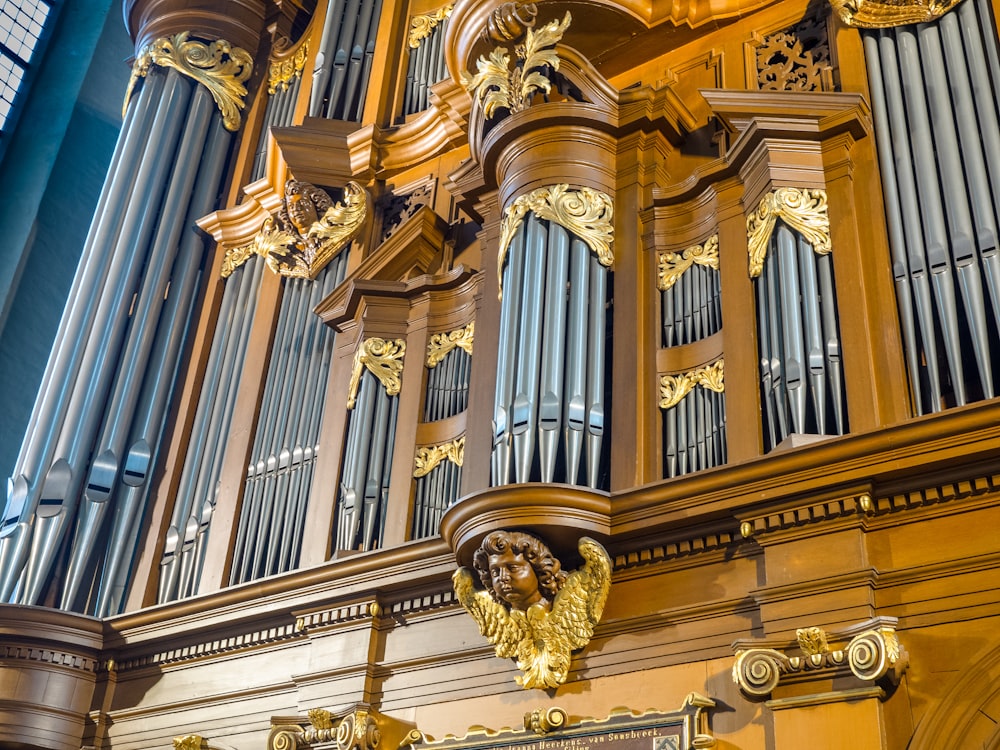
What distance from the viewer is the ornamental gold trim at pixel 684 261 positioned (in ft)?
25.2

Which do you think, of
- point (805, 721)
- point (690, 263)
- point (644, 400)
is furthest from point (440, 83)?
point (805, 721)

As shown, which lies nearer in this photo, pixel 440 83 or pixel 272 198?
pixel 440 83

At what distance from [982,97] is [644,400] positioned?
248 centimetres

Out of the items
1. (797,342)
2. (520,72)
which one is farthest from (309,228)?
(797,342)

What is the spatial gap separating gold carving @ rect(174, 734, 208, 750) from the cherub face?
2.51m

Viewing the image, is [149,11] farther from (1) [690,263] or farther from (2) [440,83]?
(1) [690,263]

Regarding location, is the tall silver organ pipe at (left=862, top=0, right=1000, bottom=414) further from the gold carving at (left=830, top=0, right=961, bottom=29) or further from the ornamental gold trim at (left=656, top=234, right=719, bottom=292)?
the ornamental gold trim at (left=656, top=234, right=719, bottom=292)

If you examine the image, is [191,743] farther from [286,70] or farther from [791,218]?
[286,70]

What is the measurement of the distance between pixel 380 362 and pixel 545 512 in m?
2.63

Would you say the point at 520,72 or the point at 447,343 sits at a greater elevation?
the point at 520,72

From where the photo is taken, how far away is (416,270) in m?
9.51

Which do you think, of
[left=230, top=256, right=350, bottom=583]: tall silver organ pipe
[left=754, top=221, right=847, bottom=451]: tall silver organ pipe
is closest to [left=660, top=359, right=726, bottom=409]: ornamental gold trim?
[left=754, top=221, right=847, bottom=451]: tall silver organ pipe

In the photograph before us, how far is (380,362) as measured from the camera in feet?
29.6


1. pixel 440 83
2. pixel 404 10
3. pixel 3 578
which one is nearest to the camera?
pixel 3 578
